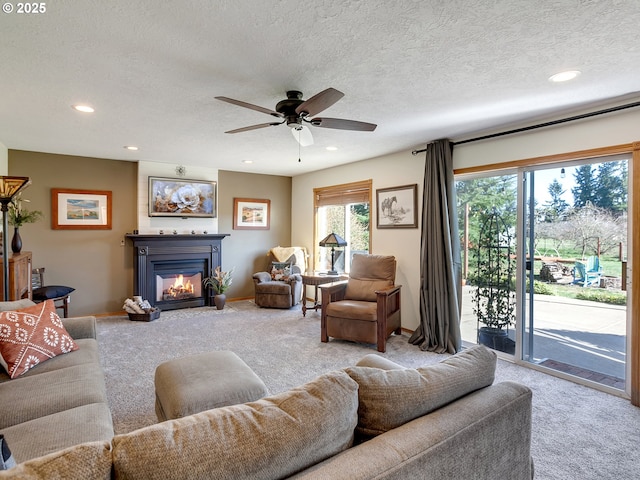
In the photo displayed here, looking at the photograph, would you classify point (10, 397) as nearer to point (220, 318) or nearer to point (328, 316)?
point (328, 316)

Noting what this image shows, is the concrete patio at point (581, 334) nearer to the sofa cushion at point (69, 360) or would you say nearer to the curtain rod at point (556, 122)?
the curtain rod at point (556, 122)

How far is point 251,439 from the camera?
0.82 m

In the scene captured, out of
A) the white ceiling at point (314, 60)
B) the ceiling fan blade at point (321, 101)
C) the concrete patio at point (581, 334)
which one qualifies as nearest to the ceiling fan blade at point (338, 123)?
the ceiling fan blade at point (321, 101)

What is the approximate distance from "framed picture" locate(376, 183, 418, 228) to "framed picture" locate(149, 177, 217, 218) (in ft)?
9.98

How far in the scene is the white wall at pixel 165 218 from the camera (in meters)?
5.60

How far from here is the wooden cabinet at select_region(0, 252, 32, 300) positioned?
3.21 meters

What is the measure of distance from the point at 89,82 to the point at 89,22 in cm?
90

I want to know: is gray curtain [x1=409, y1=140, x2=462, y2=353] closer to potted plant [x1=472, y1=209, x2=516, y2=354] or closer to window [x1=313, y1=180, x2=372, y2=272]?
potted plant [x1=472, y1=209, x2=516, y2=354]

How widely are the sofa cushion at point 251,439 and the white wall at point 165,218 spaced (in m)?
A: 5.47

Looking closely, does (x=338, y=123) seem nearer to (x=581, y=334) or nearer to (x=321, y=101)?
(x=321, y=101)

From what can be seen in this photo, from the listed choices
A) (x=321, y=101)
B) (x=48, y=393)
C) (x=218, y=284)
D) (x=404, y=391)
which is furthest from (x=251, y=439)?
(x=218, y=284)

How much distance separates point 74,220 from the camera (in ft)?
17.1

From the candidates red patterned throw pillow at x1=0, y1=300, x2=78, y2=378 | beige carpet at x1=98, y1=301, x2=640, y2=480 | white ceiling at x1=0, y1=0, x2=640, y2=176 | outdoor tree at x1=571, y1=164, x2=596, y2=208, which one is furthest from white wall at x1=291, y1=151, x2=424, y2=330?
red patterned throw pillow at x1=0, y1=300, x2=78, y2=378

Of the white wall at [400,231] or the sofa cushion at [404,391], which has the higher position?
the white wall at [400,231]
